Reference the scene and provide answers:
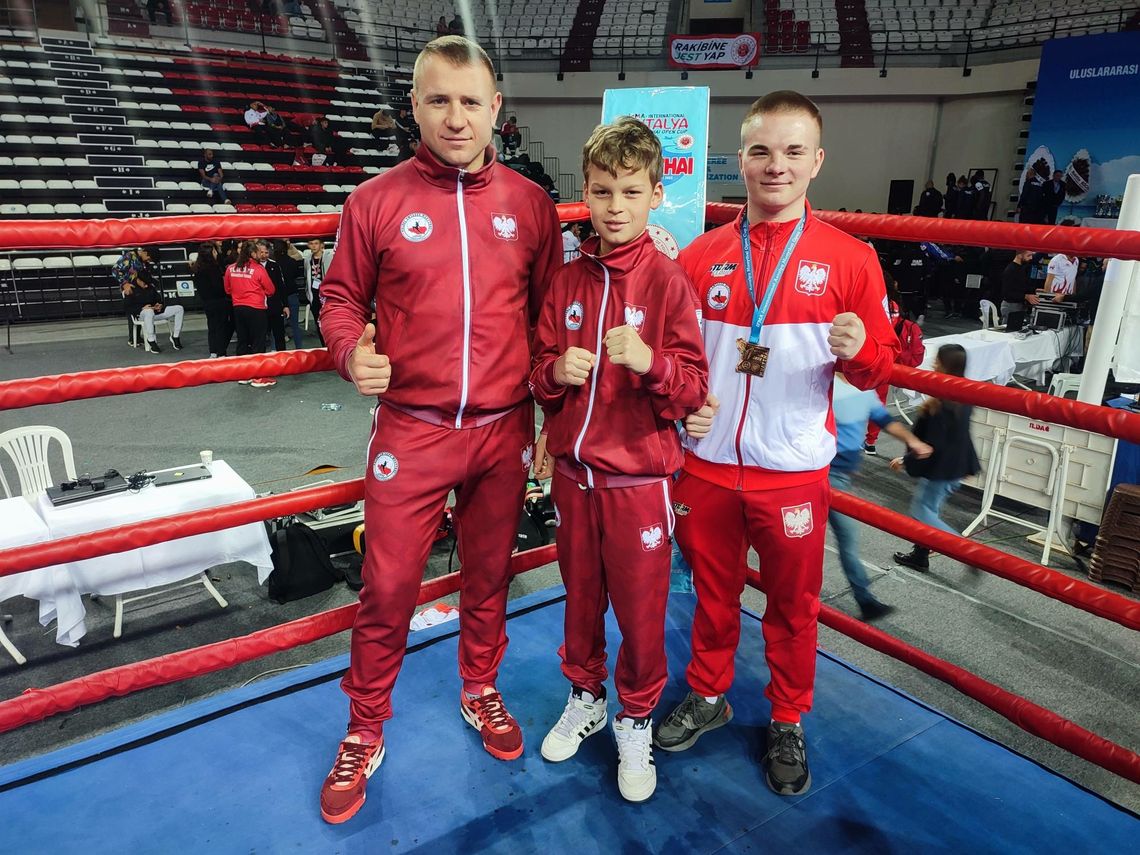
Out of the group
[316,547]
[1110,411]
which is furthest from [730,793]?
[316,547]

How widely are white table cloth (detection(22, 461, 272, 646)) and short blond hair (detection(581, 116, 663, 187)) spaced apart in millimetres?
2704

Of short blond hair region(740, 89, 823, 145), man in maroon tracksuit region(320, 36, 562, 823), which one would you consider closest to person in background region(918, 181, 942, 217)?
short blond hair region(740, 89, 823, 145)

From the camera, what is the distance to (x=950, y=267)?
12562 mm

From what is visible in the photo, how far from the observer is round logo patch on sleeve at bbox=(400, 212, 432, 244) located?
1.68 m

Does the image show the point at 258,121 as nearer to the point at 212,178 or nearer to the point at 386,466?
the point at 212,178

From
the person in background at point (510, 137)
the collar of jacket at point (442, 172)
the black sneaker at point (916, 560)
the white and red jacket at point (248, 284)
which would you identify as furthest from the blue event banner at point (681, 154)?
the person in background at point (510, 137)

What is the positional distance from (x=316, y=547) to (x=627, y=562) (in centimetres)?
277

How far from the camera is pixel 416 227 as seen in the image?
1.68 m

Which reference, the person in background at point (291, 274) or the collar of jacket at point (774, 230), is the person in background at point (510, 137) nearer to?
the person in background at point (291, 274)

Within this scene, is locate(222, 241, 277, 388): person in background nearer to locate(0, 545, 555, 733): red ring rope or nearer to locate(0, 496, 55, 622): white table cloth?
locate(0, 496, 55, 622): white table cloth

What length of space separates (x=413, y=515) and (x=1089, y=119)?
564 inches

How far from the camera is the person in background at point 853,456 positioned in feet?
11.0

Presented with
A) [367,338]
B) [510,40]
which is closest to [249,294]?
[367,338]

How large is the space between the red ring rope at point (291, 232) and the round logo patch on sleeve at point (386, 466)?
1.85 ft
